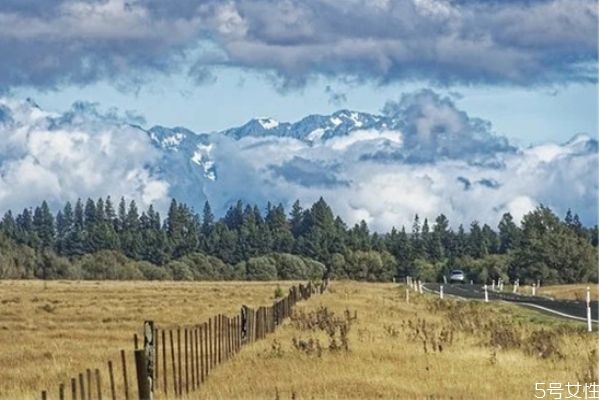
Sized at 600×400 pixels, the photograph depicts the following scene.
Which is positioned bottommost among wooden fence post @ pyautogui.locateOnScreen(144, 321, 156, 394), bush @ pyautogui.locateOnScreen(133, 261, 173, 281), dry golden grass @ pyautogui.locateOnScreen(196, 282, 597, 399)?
dry golden grass @ pyautogui.locateOnScreen(196, 282, 597, 399)

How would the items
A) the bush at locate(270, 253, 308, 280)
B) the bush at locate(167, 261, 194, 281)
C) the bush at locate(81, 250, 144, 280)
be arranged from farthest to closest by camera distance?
the bush at locate(167, 261, 194, 281), the bush at locate(270, 253, 308, 280), the bush at locate(81, 250, 144, 280)

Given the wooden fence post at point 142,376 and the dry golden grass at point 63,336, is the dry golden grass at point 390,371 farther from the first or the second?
the dry golden grass at point 63,336

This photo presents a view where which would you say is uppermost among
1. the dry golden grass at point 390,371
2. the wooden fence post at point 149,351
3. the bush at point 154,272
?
the bush at point 154,272

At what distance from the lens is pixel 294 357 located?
26.0m

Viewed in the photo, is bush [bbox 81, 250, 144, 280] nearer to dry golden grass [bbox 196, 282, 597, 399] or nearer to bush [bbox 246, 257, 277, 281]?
bush [bbox 246, 257, 277, 281]

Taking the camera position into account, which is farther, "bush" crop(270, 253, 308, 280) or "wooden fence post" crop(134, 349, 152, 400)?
"bush" crop(270, 253, 308, 280)

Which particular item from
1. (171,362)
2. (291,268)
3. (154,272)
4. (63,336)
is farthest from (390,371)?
(291,268)

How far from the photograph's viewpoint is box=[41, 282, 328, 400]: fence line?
61.9ft

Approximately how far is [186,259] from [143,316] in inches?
5759

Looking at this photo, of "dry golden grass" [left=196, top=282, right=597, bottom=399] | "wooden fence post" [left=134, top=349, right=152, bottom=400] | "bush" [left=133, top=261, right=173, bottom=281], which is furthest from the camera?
"bush" [left=133, top=261, right=173, bottom=281]

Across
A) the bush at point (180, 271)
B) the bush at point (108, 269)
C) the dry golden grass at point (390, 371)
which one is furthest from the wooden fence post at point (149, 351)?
the bush at point (180, 271)

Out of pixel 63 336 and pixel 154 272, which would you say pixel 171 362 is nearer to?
pixel 63 336

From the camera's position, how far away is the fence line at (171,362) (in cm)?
1888

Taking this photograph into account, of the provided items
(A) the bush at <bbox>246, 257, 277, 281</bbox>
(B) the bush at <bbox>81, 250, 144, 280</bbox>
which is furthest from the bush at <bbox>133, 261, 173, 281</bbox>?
(A) the bush at <bbox>246, 257, 277, 281</bbox>
